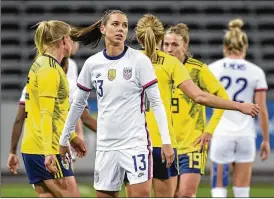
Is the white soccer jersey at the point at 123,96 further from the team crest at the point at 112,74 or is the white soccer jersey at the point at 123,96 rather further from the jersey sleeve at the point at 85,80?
the jersey sleeve at the point at 85,80

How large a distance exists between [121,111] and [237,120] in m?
3.83

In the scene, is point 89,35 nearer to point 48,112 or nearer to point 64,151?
point 48,112

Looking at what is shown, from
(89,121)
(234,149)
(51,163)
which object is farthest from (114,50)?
(234,149)

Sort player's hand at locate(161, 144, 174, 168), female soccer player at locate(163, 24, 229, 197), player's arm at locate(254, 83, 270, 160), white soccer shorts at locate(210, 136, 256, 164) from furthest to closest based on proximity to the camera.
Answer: white soccer shorts at locate(210, 136, 256, 164), player's arm at locate(254, 83, 270, 160), female soccer player at locate(163, 24, 229, 197), player's hand at locate(161, 144, 174, 168)

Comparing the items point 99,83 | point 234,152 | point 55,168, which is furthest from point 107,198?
point 234,152

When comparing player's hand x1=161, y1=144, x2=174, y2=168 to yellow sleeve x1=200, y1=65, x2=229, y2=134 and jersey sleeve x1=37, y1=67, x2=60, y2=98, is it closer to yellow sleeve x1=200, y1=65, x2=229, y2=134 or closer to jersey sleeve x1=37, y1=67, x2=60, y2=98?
jersey sleeve x1=37, y1=67, x2=60, y2=98

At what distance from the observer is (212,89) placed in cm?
843

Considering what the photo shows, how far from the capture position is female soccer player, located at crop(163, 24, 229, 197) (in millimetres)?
8398

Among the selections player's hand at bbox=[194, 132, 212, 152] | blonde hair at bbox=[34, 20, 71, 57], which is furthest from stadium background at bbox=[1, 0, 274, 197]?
blonde hair at bbox=[34, 20, 71, 57]

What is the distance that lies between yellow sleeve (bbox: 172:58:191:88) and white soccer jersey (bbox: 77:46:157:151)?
0.58 meters

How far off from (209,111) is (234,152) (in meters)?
5.62

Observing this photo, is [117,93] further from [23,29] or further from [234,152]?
[23,29]

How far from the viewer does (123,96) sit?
262 inches

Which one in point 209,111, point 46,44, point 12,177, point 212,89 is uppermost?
point 46,44
